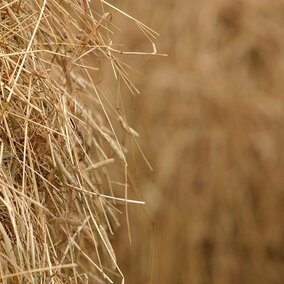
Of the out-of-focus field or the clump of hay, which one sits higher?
the clump of hay

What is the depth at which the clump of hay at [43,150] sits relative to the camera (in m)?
0.59

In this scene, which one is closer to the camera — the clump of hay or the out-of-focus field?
the clump of hay

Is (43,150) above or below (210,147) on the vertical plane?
above

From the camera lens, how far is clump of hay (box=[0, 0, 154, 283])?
1.93 ft

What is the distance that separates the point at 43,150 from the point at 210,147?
1.27m

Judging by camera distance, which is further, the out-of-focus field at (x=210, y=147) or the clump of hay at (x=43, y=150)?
the out-of-focus field at (x=210, y=147)

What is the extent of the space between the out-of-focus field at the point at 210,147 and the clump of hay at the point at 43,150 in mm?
1164

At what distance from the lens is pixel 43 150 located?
0.64 m

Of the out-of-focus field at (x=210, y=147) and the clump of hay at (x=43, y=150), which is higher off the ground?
the clump of hay at (x=43, y=150)

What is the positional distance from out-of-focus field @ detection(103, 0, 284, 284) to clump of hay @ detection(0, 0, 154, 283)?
116cm

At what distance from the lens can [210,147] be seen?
188 cm

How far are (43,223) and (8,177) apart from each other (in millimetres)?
49

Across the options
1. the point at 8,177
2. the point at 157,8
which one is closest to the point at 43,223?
the point at 8,177

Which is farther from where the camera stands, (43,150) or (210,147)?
(210,147)
